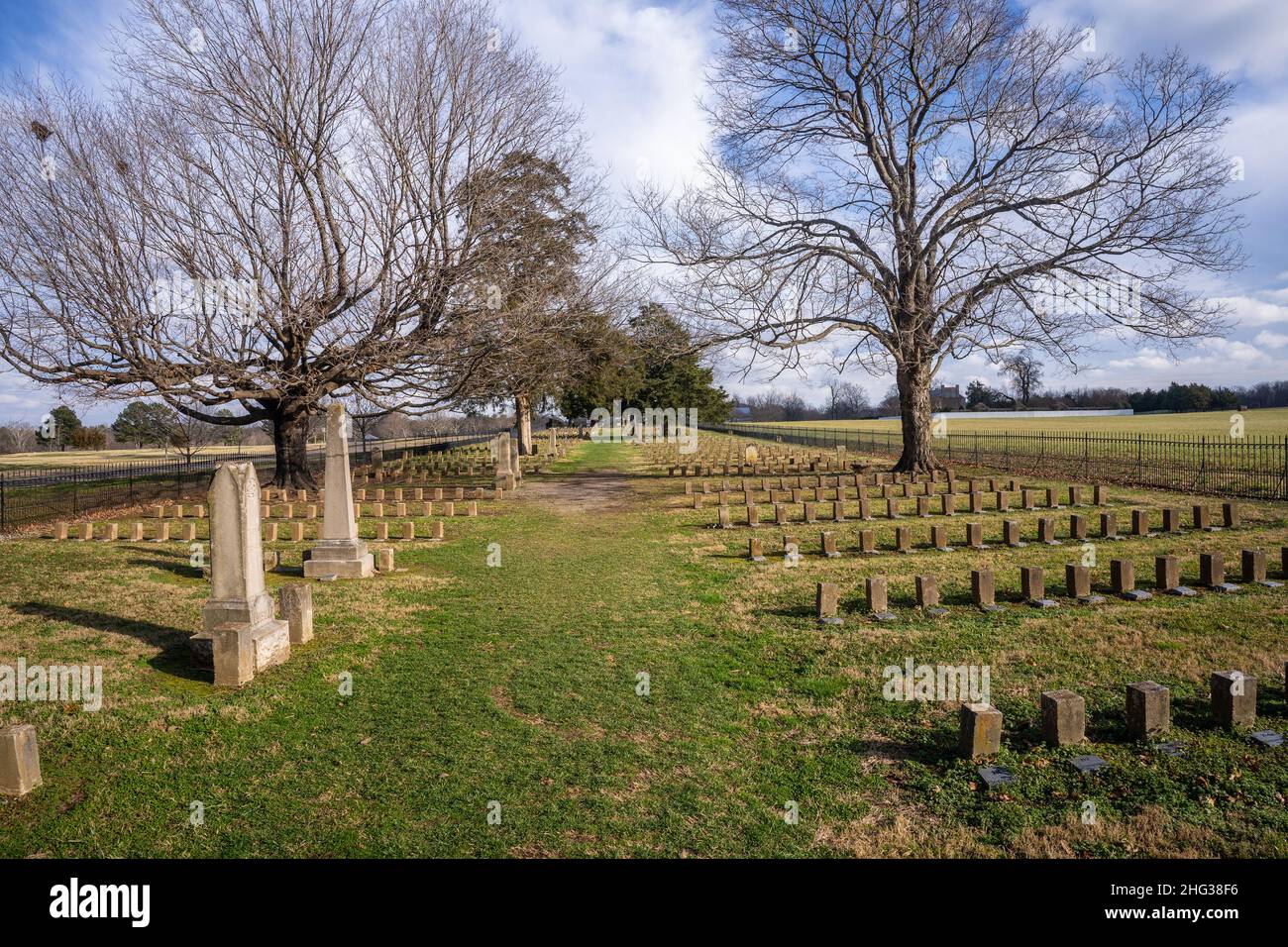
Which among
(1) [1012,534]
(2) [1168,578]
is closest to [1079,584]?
(2) [1168,578]

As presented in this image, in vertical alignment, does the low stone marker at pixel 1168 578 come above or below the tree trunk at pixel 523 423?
below

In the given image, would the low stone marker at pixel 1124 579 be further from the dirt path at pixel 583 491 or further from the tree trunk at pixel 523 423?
the tree trunk at pixel 523 423

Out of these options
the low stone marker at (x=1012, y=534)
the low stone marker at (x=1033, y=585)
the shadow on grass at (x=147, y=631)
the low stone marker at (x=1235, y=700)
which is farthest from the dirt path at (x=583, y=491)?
the low stone marker at (x=1235, y=700)

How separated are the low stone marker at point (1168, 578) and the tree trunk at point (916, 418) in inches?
478

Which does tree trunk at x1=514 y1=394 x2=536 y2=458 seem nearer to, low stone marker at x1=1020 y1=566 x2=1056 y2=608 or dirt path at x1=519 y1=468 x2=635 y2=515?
dirt path at x1=519 y1=468 x2=635 y2=515

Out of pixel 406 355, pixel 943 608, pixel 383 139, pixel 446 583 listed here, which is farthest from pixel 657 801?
pixel 383 139

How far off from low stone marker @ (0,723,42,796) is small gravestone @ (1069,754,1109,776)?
6.20 m

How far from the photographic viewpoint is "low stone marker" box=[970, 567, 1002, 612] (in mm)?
7842

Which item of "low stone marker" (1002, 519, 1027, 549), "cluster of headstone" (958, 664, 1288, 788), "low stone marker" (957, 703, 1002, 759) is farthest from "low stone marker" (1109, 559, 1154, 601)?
"low stone marker" (957, 703, 1002, 759)

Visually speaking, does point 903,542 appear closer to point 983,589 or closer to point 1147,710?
point 983,589

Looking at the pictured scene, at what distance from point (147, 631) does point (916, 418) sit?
61.4ft

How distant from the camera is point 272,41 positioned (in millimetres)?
16250

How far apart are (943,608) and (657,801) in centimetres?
505

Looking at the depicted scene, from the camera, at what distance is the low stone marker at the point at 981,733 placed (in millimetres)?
4332
